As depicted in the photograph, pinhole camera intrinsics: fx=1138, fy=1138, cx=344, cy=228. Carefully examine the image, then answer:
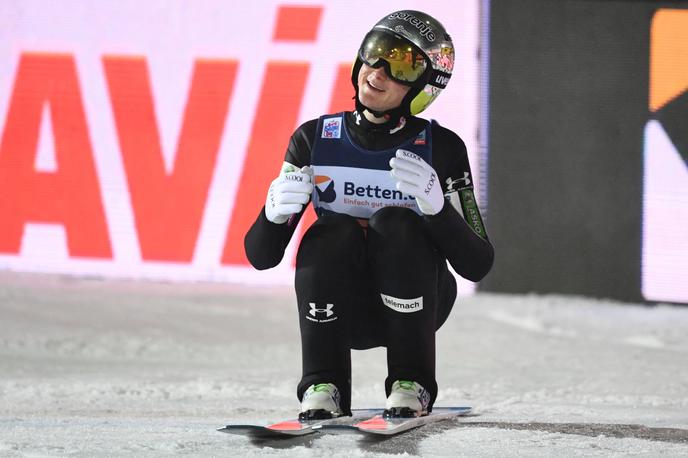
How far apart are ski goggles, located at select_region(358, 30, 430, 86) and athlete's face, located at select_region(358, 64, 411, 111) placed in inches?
0.5

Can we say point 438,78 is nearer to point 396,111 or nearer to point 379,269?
point 396,111

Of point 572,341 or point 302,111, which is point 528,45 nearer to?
point 302,111

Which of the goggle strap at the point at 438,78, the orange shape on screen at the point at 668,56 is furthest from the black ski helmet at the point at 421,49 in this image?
the orange shape on screen at the point at 668,56

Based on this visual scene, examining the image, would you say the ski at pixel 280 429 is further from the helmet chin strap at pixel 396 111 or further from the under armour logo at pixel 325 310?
the helmet chin strap at pixel 396 111

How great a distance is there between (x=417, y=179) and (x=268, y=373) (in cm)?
190

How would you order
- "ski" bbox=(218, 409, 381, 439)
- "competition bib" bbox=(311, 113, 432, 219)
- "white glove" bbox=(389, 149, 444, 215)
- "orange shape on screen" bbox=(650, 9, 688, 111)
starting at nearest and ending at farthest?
1. "ski" bbox=(218, 409, 381, 439)
2. "white glove" bbox=(389, 149, 444, 215)
3. "competition bib" bbox=(311, 113, 432, 219)
4. "orange shape on screen" bbox=(650, 9, 688, 111)


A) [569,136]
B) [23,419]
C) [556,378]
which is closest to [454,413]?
[23,419]

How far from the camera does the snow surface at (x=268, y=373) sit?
2527 mm

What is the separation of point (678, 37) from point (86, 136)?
334 centimetres

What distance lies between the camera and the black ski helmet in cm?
292

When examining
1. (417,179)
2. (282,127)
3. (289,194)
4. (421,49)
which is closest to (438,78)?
(421,49)

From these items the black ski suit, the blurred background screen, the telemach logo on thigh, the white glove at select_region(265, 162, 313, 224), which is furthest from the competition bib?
the blurred background screen

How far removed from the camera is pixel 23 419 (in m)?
2.92

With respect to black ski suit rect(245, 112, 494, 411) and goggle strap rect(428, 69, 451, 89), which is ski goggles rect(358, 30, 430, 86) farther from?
black ski suit rect(245, 112, 494, 411)
